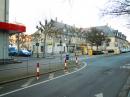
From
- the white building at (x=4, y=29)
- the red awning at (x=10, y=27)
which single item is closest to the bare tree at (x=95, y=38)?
the red awning at (x=10, y=27)

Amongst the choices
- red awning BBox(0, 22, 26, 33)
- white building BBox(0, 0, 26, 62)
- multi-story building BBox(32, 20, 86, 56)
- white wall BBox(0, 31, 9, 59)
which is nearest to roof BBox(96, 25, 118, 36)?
multi-story building BBox(32, 20, 86, 56)

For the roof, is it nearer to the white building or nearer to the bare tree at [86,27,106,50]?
the bare tree at [86,27,106,50]

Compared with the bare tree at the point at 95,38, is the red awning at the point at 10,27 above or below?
below

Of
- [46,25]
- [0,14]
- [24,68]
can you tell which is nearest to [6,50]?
[0,14]

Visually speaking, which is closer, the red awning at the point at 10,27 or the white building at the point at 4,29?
the red awning at the point at 10,27

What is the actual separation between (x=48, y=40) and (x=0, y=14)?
5977 cm

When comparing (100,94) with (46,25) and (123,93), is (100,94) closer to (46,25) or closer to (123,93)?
(123,93)

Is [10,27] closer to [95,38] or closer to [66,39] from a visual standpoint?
[95,38]

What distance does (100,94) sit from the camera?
1291 cm

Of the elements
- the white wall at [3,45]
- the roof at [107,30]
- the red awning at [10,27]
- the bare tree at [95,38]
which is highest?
the roof at [107,30]

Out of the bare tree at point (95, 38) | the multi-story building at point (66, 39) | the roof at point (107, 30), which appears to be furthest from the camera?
the roof at point (107, 30)

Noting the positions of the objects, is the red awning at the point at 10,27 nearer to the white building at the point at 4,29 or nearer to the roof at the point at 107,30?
the white building at the point at 4,29

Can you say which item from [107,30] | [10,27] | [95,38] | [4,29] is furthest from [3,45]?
[107,30]

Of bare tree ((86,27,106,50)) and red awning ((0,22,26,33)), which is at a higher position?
bare tree ((86,27,106,50))
